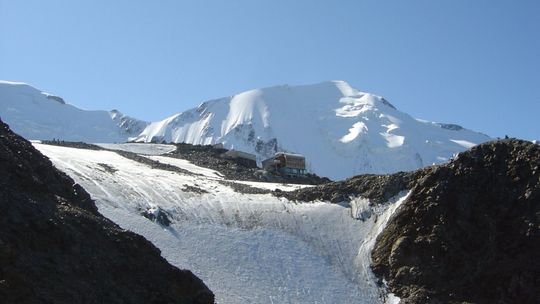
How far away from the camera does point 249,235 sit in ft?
141

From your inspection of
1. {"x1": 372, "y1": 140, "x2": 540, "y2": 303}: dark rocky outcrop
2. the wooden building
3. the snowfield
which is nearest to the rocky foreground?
{"x1": 372, "y1": 140, "x2": 540, "y2": 303}: dark rocky outcrop

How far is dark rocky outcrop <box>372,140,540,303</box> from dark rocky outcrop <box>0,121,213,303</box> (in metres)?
14.7

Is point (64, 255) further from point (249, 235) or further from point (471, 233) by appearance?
point (471, 233)

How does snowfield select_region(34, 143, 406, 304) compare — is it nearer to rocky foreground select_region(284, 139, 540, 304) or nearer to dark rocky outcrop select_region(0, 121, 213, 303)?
rocky foreground select_region(284, 139, 540, 304)

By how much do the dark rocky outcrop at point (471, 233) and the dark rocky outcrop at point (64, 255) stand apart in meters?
14.7

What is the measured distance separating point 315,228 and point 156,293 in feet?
67.0

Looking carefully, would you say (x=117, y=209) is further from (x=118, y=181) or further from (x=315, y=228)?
(x=315, y=228)

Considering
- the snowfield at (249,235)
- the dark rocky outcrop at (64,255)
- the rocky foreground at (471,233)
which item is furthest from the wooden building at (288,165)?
the dark rocky outcrop at (64,255)

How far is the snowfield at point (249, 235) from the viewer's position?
37.8 metres

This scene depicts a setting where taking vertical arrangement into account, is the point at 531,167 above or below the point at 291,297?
above

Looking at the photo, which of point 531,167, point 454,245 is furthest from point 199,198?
point 531,167

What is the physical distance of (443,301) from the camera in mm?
36250

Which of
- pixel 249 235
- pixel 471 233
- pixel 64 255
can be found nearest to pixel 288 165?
pixel 249 235

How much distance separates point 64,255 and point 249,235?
1899cm
